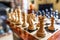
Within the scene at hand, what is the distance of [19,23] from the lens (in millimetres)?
1040

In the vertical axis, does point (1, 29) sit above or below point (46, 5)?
below

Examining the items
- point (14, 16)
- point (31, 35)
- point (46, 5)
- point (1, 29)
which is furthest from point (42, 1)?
point (31, 35)

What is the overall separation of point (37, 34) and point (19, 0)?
41.1 inches

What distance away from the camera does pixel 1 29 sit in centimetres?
119

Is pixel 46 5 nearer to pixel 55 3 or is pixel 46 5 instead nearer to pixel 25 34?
pixel 55 3

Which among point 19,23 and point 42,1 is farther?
point 42,1

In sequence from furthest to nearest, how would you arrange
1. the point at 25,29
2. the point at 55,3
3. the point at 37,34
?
1. the point at 55,3
2. the point at 25,29
3. the point at 37,34

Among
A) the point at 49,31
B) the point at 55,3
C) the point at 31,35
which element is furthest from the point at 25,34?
the point at 55,3

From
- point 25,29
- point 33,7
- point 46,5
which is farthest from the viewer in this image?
point 46,5

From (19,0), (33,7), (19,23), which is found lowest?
(19,23)

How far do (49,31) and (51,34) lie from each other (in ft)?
0.20

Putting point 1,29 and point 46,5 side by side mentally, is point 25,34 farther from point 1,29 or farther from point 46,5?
point 46,5

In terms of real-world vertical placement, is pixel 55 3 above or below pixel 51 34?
above

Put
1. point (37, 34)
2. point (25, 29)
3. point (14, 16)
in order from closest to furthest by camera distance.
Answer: point (37, 34), point (25, 29), point (14, 16)
